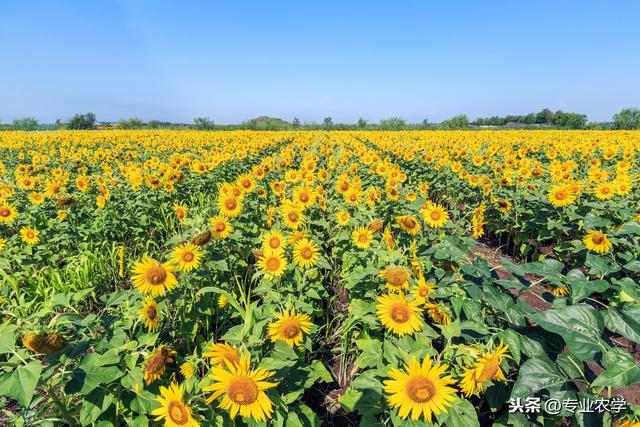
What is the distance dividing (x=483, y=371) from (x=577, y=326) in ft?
1.56

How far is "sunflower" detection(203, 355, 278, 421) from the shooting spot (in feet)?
4.51

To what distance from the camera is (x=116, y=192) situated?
565 cm

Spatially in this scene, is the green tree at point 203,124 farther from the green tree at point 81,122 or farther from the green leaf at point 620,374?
the green leaf at point 620,374

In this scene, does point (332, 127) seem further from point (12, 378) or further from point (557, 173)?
point (12, 378)

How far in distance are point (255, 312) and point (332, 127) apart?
44275 millimetres

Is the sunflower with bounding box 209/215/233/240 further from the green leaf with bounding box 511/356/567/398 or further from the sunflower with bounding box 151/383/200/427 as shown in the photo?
the green leaf with bounding box 511/356/567/398

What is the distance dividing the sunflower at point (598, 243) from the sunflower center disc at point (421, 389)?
10.3 ft

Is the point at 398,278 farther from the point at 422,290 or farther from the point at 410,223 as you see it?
the point at 410,223

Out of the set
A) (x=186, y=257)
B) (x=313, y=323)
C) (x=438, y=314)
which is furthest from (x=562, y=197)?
(x=186, y=257)

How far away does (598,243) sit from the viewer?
11.5 ft

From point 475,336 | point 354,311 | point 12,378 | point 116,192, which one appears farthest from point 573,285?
point 116,192

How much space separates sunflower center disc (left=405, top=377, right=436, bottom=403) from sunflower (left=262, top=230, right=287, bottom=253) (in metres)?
1.72

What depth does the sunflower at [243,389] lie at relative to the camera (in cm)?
137

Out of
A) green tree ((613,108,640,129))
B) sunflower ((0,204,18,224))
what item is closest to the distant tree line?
green tree ((613,108,640,129))
